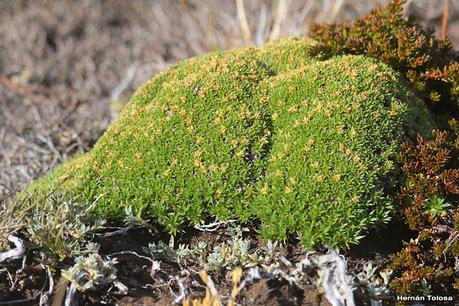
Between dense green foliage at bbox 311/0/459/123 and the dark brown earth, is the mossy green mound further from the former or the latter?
the dark brown earth

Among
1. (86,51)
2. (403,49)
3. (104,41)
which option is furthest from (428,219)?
(104,41)

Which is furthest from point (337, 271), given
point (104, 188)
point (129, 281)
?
point (104, 188)

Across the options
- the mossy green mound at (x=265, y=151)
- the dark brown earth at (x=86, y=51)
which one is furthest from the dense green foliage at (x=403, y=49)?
→ the dark brown earth at (x=86, y=51)

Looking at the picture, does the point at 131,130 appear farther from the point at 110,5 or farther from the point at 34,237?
the point at 110,5

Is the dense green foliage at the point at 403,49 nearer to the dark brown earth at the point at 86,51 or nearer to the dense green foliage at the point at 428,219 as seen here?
the dense green foliage at the point at 428,219

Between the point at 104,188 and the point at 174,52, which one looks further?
the point at 174,52

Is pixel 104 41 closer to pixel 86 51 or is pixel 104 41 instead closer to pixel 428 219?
pixel 86 51

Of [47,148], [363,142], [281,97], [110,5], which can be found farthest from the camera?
[110,5]
